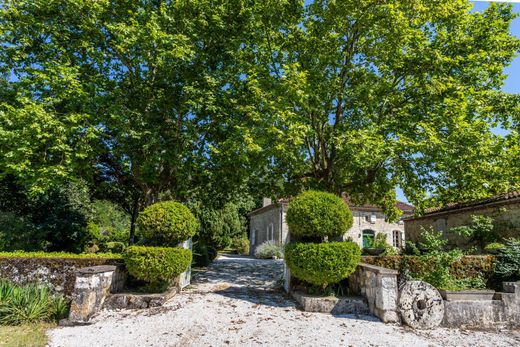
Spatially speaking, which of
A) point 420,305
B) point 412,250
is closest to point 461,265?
point 420,305

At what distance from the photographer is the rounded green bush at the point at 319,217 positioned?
7254 millimetres

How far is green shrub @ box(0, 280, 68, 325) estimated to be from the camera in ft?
18.6

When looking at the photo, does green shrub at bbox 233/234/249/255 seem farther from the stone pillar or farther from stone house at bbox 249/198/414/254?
the stone pillar

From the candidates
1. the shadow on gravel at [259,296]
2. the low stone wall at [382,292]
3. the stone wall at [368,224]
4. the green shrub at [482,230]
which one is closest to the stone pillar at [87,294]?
the shadow on gravel at [259,296]

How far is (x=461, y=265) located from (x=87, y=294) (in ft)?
26.5

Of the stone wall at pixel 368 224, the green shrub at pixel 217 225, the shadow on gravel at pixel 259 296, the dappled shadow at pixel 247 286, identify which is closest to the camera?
the shadow on gravel at pixel 259 296

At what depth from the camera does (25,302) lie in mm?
5887

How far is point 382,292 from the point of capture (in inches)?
241

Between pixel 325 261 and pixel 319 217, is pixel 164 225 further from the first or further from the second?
pixel 325 261

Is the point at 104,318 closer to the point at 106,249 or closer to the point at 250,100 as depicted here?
the point at 250,100

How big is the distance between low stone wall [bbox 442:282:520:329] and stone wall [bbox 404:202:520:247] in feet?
15.7

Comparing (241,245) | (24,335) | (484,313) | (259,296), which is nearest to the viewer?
(24,335)

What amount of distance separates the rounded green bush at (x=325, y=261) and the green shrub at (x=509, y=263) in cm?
327

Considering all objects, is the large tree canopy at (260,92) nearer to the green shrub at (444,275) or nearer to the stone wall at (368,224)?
the green shrub at (444,275)
